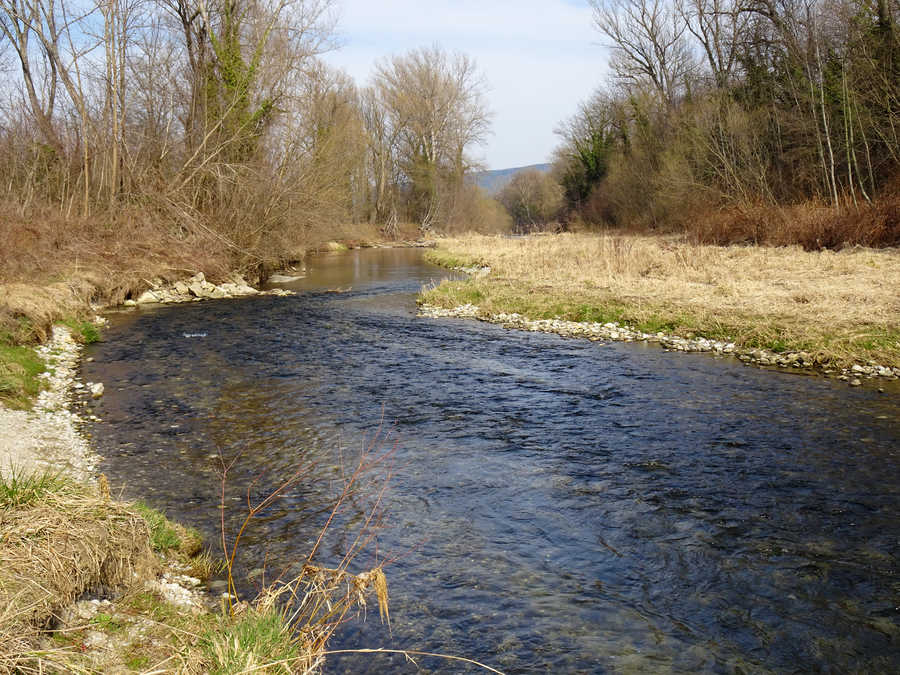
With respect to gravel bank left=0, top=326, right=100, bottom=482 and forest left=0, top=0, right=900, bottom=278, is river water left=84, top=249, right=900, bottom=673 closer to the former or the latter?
gravel bank left=0, top=326, right=100, bottom=482

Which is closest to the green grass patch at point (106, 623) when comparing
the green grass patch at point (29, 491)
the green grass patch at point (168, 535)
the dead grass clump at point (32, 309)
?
the green grass patch at point (29, 491)

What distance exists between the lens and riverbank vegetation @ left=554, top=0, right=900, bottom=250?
24.4 metres

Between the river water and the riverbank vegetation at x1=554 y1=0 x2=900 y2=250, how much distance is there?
15656 millimetres

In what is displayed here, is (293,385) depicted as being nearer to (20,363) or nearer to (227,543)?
(20,363)

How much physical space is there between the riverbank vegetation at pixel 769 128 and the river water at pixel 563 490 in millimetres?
15656

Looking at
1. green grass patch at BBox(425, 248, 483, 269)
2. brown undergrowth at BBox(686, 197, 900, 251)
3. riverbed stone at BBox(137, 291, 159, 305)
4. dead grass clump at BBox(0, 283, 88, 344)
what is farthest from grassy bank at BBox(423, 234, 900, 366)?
dead grass clump at BBox(0, 283, 88, 344)

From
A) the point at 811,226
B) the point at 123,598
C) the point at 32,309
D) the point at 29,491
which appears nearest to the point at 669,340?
the point at 123,598

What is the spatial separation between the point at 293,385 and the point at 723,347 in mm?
8052

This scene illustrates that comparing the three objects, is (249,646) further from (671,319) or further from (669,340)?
(671,319)

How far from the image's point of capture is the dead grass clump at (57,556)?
3.30m

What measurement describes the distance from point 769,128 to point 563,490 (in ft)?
101

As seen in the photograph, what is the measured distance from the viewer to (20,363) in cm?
1088

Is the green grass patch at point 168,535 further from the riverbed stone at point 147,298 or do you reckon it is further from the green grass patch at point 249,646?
the riverbed stone at point 147,298

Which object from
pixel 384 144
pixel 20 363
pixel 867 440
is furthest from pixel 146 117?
pixel 384 144
